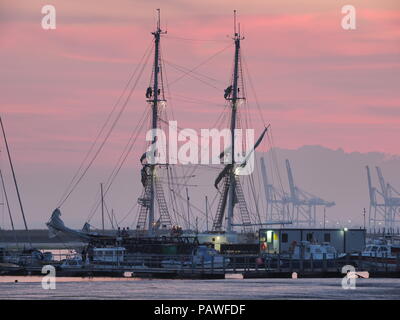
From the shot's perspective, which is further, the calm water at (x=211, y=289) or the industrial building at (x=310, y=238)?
the industrial building at (x=310, y=238)

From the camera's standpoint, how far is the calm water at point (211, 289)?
60.6 meters

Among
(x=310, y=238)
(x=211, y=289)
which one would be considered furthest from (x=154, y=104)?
(x=211, y=289)

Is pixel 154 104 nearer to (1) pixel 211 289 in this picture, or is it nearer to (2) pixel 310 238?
(2) pixel 310 238

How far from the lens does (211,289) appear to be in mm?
67250

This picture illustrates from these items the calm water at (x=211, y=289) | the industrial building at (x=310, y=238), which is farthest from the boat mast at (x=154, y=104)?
the calm water at (x=211, y=289)

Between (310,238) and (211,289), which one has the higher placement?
(310,238)

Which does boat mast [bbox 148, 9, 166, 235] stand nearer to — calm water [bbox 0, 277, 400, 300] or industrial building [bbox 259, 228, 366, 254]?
industrial building [bbox 259, 228, 366, 254]

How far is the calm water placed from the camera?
60562 millimetres

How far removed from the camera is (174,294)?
205 feet

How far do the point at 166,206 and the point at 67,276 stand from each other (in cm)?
2929

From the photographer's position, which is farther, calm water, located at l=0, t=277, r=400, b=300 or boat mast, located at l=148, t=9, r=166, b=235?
boat mast, located at l=148, t=9, r=166, b=235

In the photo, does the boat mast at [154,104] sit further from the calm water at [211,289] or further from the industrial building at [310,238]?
the calm water at [211,289]

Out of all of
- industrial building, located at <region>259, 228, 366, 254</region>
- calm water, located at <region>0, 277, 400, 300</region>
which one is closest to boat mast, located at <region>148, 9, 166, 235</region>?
industrial building, located at <region>259, 228, 366, 254</region>
